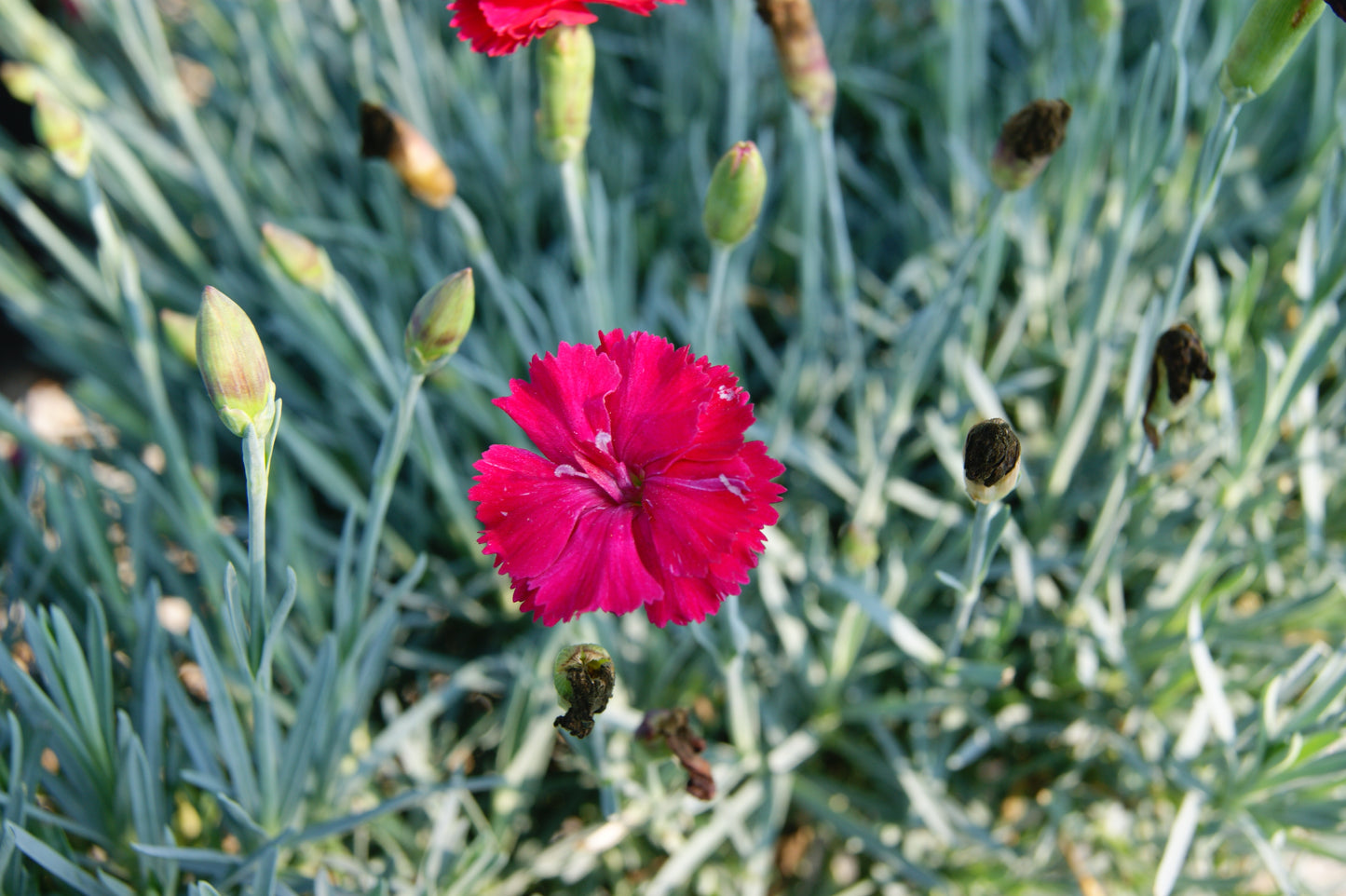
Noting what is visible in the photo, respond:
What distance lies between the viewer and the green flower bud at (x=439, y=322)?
1.87 ft

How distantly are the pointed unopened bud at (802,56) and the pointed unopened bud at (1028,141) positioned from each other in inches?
6.1

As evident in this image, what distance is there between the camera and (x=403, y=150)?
0.80m

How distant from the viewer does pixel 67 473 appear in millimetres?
944

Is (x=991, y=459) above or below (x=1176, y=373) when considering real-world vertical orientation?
below

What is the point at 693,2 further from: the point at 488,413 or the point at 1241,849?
the point at 1241,849

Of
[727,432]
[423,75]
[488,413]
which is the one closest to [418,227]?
[423,75]

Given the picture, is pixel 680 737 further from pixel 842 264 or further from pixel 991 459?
pixel 842 264

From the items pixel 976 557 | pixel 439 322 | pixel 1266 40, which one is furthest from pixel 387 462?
pixel 1266 40

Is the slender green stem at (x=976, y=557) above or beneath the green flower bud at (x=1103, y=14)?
beneath

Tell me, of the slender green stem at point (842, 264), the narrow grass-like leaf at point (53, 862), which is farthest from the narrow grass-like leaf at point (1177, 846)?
the narrow grass-like leaf at point (53, 862)

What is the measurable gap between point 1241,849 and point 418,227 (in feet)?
4.19

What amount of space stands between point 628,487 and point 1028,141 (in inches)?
16.8

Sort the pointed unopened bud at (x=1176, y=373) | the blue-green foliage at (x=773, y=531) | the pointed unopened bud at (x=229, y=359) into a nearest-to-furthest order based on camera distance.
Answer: the pointed unopened bud at (x=229, y=359)
the pointed unopened bud at (x=1176, y=373)
the blue-green foliage at (x=773, y=531)

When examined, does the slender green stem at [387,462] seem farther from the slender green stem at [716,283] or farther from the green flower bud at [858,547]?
the green flower bud at [858,547]
